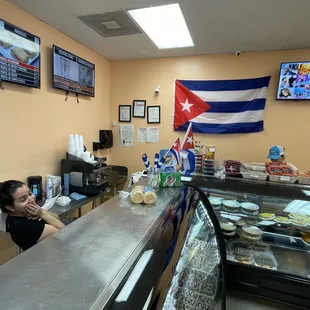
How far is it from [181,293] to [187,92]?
10.1ft

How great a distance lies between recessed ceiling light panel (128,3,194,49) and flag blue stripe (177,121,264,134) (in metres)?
1.22

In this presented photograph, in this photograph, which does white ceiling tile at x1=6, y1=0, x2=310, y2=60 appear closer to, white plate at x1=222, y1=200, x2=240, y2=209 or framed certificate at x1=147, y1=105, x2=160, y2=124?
framed certificate at x1=147, y1=105, x2=160, y2=124

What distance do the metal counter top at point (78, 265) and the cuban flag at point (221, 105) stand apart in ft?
8.99

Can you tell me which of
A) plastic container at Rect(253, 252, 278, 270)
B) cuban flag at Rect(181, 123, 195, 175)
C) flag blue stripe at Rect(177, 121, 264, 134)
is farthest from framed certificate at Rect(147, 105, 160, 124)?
plastic container at Rect(253, 252, 278, 270)

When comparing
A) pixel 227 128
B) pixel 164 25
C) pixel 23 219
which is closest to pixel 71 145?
pixel 23 219

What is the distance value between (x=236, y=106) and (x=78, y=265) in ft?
10.7

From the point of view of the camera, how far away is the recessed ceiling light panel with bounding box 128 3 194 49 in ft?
7.22

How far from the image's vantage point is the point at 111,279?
63 cm

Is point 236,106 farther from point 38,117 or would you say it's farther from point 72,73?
point 38,117

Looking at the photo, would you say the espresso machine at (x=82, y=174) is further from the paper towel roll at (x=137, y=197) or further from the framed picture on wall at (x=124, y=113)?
the paper towel roll at (x=137, y=197)

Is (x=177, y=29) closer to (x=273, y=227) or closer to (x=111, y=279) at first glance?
(x=273, y=227)

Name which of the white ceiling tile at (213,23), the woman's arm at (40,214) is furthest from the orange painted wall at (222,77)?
the woman's arm at (40,214)

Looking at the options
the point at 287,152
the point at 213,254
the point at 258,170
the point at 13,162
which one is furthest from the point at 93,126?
the point at 287,152

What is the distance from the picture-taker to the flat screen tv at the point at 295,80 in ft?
9.79
